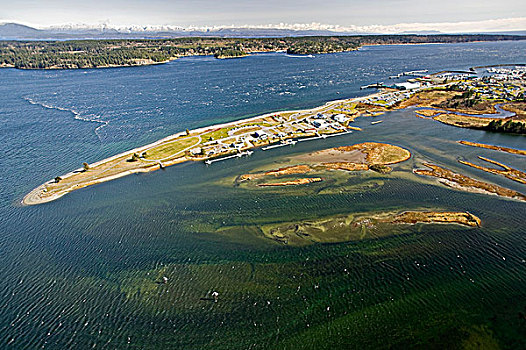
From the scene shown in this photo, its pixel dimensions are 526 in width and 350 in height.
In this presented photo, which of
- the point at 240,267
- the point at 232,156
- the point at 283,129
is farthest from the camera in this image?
the point at 283,129

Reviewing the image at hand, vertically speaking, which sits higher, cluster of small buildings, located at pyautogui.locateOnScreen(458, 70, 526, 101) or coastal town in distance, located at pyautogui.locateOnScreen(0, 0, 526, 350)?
cluster of small buildings, located at pyautogui.locateOnScreen(458, 70, 526, 101)

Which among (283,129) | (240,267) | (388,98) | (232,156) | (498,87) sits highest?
(498,87)

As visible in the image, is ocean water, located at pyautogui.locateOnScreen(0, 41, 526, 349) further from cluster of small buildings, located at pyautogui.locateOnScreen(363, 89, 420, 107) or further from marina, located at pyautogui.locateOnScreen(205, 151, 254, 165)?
cluster of small buildings, located at pyautogui.locateOnScreen(363, 89, 420, 107)

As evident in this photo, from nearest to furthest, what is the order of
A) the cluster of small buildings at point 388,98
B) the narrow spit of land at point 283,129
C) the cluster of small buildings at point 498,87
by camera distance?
the narrow spit of land at point 283,129 → the cluster of small buildings at point 388,98 → the cluster of small buildings at point 498,87

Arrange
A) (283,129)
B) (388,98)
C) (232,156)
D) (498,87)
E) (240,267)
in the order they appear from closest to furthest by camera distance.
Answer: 1. (240,267)
2. (232,156)
3. (283,129)
4. (388,98)
5. (498,87)

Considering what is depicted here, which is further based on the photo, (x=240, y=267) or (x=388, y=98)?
(x=388, y=98)

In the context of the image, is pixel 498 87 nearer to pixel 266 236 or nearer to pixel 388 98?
pixel 388 98

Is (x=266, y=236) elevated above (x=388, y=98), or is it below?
below

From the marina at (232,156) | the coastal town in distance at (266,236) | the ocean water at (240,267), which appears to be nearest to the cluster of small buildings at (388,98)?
the coastal town in distance at (266,236)

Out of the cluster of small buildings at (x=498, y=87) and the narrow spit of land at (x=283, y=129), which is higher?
the cluster of small buildings at (x=498, y=87)

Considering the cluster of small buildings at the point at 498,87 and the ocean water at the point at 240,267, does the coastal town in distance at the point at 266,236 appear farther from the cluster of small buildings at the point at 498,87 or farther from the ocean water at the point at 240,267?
the cluster of small buildings at the point at 498,87

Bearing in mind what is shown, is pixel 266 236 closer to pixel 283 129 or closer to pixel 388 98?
pixel 283 129

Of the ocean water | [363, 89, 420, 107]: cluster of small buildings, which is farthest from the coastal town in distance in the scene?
[363, 89, 420, 107]: cluster of small buildings

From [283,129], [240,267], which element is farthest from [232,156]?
[240,267]
